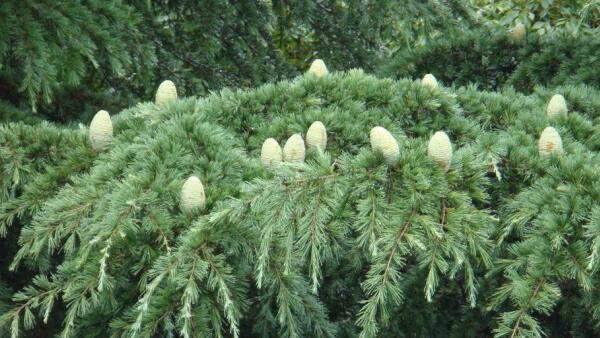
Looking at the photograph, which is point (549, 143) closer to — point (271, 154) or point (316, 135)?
point (316, 135)

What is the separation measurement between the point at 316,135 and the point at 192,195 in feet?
1.32

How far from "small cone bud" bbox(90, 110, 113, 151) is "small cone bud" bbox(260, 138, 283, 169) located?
1.62 ft

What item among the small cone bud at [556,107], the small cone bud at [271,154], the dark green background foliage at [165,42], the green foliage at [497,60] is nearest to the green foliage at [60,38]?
the dark green background foliage at [165,42]

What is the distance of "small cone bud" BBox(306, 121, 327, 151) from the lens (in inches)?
79.5

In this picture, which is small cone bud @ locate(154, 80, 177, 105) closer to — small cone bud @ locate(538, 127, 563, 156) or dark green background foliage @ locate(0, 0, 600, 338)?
dark green background foliage @ locate(0, 0, 600, 338)

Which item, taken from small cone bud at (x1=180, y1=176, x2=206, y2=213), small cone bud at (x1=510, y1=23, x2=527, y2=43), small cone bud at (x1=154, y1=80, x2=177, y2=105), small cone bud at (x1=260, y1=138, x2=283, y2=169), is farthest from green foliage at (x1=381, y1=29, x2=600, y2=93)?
small cone bud at (x1=180, y1=176, x2=206, y2=213)

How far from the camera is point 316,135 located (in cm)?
202

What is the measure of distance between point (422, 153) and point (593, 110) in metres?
1.11

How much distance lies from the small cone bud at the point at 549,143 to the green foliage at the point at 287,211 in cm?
3

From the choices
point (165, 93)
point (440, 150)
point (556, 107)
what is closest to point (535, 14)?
point (556, 107)

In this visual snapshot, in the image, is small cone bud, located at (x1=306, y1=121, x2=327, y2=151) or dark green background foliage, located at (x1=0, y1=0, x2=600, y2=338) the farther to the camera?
small cone bud, located at (x1=306, y1=121, x2=327, y2=151)

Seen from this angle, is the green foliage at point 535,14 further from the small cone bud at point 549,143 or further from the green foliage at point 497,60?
the small cone bud at point 549,143

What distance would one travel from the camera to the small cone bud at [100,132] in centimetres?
219

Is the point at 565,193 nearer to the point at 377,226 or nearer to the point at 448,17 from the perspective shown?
the point at 377,226
